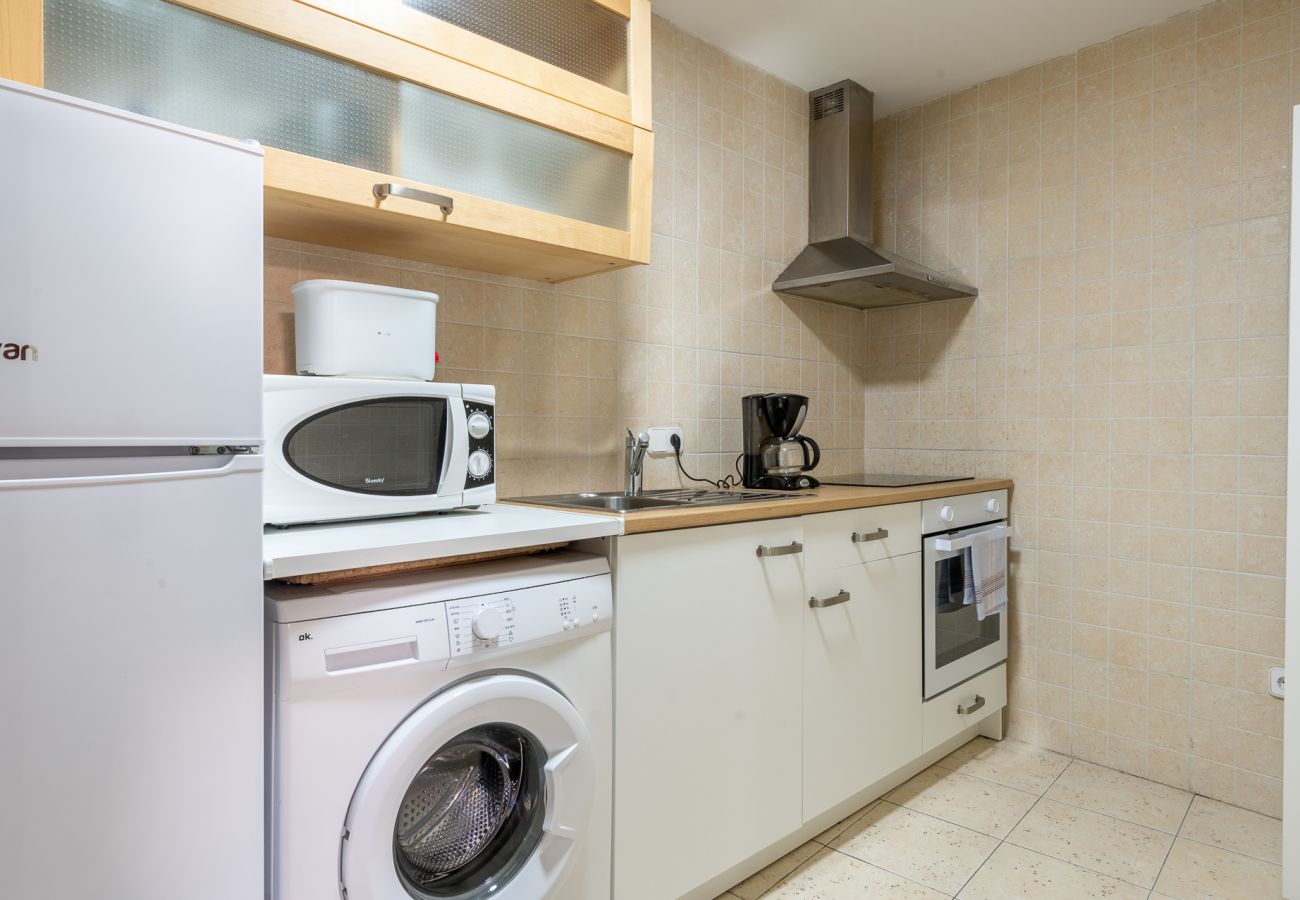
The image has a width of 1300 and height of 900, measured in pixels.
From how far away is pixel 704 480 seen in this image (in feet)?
8.28

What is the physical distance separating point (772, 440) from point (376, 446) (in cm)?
143

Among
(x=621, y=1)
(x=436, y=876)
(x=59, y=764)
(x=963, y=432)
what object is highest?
(x=621, y=1)

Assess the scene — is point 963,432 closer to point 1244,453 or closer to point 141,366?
point 1244,453

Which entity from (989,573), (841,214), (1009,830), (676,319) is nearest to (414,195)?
(676,319)

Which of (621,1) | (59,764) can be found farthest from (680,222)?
(59,764)

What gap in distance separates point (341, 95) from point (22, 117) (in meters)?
0.66

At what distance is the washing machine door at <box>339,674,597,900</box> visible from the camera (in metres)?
1.18

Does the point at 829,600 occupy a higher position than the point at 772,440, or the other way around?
the point at 772,440

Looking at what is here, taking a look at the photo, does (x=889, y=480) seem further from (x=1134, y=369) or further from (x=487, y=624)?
(x=487, y=624)

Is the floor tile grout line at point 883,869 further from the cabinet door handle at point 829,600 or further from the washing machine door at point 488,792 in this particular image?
the washing machine door at point 488,792

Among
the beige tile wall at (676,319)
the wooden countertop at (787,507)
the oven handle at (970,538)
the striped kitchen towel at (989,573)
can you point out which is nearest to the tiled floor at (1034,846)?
the striped kitchen towel at (989,573)

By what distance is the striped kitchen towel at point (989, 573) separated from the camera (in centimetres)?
245

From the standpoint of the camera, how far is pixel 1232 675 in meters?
2.31

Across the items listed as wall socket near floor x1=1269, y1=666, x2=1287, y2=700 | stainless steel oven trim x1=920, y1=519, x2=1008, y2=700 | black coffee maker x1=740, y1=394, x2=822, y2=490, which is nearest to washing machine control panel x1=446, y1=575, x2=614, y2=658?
black coffee maker x1=740, y1=394, x2=822, y2=490
